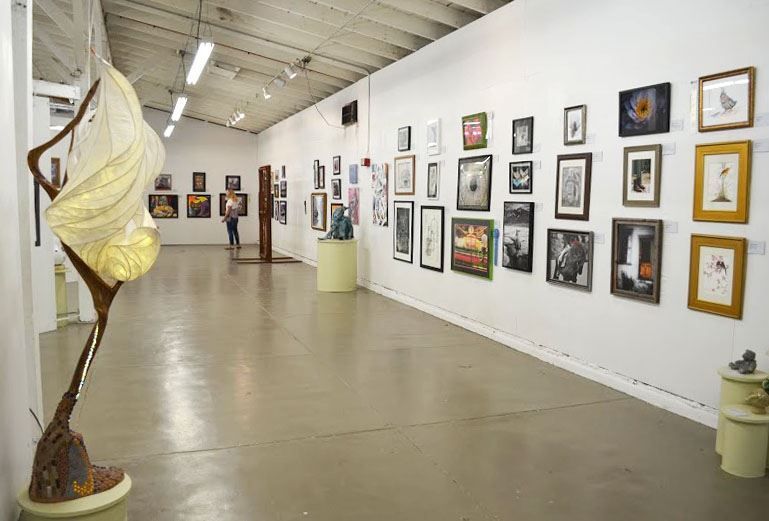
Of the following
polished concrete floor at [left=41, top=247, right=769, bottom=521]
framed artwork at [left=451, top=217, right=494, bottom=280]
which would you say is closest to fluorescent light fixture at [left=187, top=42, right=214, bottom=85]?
polished concrete floor at [left=41, top=247, right=769, bottom=521]

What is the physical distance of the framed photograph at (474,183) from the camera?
286 inches

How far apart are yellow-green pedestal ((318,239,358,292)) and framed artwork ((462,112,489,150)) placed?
3484 mm

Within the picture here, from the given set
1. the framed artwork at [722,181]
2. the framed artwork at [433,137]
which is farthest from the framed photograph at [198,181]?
the framed artwork at [722,181]

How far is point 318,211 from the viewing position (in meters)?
14.7

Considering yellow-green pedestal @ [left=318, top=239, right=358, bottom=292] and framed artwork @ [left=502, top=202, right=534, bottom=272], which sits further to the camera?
yellow-green pedestal @ [left=318, top=239, right=358, bottom=292]

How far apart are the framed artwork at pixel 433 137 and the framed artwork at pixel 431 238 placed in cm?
75

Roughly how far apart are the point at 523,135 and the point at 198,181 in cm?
A: 1634

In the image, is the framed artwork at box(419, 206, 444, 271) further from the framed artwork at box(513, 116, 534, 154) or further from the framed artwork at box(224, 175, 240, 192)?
the framed artwork at box(224, 175, 240, 192)

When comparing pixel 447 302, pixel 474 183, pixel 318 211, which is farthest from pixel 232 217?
pixel 474 183

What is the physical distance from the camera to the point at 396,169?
9.83 m

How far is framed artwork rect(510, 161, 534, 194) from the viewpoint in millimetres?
6477

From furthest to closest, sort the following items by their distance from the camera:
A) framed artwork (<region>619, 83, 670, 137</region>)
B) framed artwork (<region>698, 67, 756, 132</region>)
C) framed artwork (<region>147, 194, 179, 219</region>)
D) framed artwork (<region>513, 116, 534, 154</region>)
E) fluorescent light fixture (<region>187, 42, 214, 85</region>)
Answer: framed artwork (<region>147, 194, 179, 219</region>) → fluorescent light fixture (<region>187, 42, 214, 85</region>) → framed artwork (<region>513, 116, 534, 154</region>) → framed artwork (<region>619, 83, 670, 137</region>) → framed artwork (<region>698, 67, 756, 132</region>)

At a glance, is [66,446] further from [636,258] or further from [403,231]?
[403,231]

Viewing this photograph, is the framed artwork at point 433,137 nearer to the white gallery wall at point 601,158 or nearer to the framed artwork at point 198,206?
the white gallery wall at point 601,158
